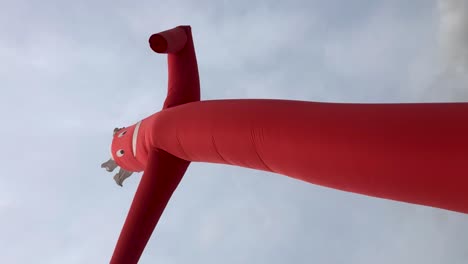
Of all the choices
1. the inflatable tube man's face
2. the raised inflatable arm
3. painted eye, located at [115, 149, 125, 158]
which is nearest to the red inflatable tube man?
the raised inflatable arm

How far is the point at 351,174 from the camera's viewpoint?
7.69ft

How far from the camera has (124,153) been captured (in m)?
5.29

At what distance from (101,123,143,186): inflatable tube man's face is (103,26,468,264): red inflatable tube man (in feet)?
1.58

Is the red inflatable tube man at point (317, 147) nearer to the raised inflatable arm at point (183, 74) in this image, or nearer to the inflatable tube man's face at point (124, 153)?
the raised inflatable arm at point (183, 74)

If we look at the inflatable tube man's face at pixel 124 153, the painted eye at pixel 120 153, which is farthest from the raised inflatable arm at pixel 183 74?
the painted eye at pixel 120 153

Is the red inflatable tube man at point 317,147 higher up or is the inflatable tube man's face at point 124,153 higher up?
the inflatable tube man's face at point 124,153

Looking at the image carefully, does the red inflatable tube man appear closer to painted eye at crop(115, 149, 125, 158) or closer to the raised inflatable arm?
the raised inflatable arm

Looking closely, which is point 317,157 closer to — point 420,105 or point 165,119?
point 420,105

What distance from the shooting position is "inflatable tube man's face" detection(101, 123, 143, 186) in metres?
5.13

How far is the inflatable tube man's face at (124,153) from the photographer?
16.8 ft

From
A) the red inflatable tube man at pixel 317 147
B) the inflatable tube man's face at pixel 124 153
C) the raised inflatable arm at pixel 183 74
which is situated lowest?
Result: the red inflatable tube man at pixel 317 147

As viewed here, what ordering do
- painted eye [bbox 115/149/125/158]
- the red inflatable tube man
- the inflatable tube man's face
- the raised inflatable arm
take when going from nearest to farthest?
the red inflatable tube man → the raised inflatable arm → the inflatable tube man's face → painted eye [bbox 115/149/125/158]

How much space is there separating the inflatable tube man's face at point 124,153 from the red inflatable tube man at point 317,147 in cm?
48

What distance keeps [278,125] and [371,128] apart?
690 mm
